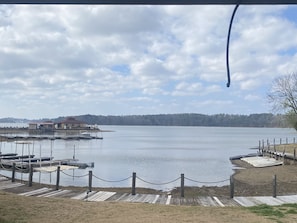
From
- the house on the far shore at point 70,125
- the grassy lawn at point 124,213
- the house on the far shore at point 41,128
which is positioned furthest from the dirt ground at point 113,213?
the house on the far shore at point 70,125

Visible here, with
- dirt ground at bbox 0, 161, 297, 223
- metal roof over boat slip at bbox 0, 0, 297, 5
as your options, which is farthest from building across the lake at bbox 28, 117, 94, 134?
metal roof over boat slip at bbox 0, 0, 297, 5

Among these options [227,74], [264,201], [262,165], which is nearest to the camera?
[227,74]

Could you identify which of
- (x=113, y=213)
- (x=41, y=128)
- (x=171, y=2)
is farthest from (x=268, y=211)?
(x=41, y=128)

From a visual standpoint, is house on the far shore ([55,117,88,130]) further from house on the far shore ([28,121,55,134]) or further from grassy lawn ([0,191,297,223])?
grassy lawn ([0,191,297,223])

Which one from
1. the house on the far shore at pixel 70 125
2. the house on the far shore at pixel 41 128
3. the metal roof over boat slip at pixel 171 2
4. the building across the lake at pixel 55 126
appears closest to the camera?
the metal roof over boat slip at pixel 171 2

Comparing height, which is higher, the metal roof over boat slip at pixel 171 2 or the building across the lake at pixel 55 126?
the metal roof over boat slip at pixel 171 2

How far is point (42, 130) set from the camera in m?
154

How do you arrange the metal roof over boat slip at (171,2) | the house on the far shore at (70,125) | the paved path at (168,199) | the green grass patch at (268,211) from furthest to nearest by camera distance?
the house on the far shore at (70,125), the paved path at (168,199), the green grass patch at (268,211), the metal roof over boat slip at (171,2)

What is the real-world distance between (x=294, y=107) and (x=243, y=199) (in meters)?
45.4

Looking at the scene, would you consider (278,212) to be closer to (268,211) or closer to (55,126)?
(268,211)

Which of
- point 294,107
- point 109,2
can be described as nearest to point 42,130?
point 294,107

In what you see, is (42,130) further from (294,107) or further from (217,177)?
(217,177)

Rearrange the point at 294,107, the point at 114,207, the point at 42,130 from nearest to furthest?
the point at 114,207 → the point at 294,107 → the point at 42,130

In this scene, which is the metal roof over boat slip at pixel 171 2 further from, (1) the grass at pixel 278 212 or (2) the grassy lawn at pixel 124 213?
(1) the grass at pixel 278 212
